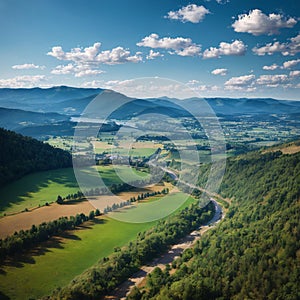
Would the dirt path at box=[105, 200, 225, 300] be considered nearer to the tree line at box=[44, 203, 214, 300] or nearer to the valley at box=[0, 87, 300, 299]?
the valley at box=[0, 87, 300, 299]

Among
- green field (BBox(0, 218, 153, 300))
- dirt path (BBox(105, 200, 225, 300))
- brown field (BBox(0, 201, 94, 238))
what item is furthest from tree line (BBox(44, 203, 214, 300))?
brown field (BBox(0, 201, 94, 238))

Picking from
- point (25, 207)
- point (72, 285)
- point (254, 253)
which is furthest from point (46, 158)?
point (254, 253)

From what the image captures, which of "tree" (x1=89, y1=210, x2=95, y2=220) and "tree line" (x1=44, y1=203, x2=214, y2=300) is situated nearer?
"tree line" (x1=44, y1=203, x2=214, y2=300)

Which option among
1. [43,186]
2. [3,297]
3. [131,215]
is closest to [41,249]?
[3,297]

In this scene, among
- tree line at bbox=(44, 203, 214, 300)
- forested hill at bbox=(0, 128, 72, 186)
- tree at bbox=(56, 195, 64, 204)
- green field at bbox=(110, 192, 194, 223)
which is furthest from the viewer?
forested hill at bbox=(0, 128, 72, 186)

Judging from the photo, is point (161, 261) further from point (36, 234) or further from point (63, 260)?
point (36, 234)

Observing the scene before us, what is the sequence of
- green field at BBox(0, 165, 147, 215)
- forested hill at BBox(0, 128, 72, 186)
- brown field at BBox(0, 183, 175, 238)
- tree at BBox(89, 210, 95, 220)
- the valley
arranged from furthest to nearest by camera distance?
1. forested hill at BBox(0, 128, 72, 186)
2. green field at BBox(0, 165, 147, 215)
3. tree at BBox(89, 210, 95, 220)
4. brown field at BBox(0, 183, 175, 238)
5. the valley
